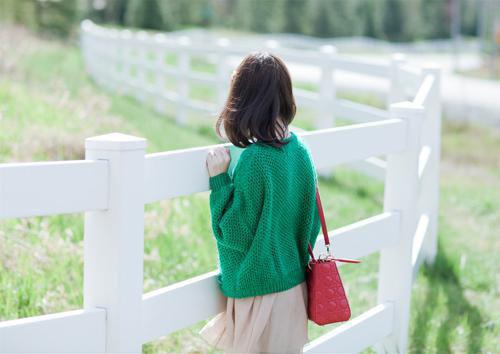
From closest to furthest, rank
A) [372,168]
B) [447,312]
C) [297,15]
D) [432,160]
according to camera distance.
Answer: [447,312], [432,160], [372,168], [297,15]

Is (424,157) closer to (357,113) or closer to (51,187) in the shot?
(357,113)

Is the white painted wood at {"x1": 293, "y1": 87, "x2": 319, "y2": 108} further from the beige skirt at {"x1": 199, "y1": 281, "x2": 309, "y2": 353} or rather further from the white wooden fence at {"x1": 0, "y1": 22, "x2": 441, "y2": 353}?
the beige skirt at {"x1": 199, "y1": 281, "x2": 309, "y2": 353}

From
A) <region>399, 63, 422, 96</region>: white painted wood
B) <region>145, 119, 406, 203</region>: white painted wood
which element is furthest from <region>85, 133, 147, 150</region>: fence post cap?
<region>399, 63, 422, 96</region>: white painted wood

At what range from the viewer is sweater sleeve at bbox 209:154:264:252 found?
2.84 m

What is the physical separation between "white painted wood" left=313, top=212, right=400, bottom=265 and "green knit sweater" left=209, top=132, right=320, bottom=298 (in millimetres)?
563

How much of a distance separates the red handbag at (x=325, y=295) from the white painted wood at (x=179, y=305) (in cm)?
32

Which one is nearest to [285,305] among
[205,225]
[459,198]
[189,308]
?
[189,308]

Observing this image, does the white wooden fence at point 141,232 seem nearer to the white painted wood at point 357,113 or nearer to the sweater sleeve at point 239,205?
the sweater sleeve at point 239,205

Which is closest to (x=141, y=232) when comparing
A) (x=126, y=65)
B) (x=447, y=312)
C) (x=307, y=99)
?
(x=447, y=312)

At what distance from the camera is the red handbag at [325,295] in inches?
119

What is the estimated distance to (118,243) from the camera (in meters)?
2.54

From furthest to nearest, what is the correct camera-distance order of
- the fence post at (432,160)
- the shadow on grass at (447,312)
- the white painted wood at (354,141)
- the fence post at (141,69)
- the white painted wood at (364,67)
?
the fence post at (141,69) < the white painted wood at (364,67) < the fence post at (432,160) < the shadow on grass at (447,312) < the white painted wood at (354,141)

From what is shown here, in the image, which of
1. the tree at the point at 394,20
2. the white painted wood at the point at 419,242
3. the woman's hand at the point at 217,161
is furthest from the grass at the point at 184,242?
the tree at the point at 394,20

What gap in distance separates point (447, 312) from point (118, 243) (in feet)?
9.91
